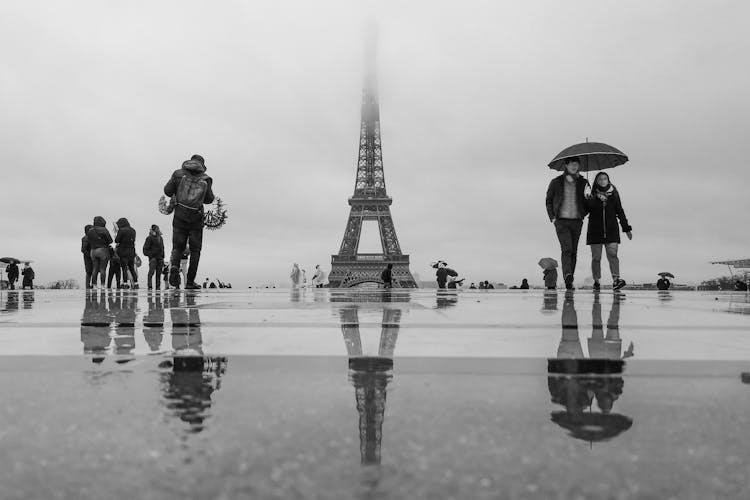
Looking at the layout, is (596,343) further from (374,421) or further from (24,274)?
(24,274)

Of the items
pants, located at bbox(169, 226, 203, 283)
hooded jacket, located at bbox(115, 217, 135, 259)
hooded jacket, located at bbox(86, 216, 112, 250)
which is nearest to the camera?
pants, located at bbox(169, 226, 203, 283)

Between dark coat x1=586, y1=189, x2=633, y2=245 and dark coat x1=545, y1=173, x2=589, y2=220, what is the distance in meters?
0.27

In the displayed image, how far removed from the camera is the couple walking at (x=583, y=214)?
1113cm

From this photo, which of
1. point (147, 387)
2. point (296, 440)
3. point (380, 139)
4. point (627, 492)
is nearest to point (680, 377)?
point (627, 492)

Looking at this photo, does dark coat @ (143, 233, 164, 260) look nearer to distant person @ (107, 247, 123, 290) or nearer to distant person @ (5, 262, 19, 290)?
distant person @ (107, 247, 123, 290)

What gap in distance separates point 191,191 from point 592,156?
875cm

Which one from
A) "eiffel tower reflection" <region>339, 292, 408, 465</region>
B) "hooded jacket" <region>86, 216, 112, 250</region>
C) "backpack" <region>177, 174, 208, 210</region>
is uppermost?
"backpack" <region>177, 174, 208, 210</region>

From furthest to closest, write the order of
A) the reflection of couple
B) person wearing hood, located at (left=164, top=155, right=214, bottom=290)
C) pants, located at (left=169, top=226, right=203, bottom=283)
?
1. pants, located at (left=169, top=226, right=203, bottom=283)
2. person wearing hood, located at (left=164, top=155, right=214, bottom=290)
3. the reflection of couple

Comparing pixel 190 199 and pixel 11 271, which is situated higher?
pixel 190 199

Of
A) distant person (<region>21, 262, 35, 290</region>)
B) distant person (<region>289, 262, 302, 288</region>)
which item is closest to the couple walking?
distant person (<region>289, 262, 302, 288</region>)

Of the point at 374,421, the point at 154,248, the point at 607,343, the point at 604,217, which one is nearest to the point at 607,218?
the point at 604,217

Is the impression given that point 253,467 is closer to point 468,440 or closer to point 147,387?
point 468,440

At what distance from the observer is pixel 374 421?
1.30 metres

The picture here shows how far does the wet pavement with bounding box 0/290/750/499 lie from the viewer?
93 cm
